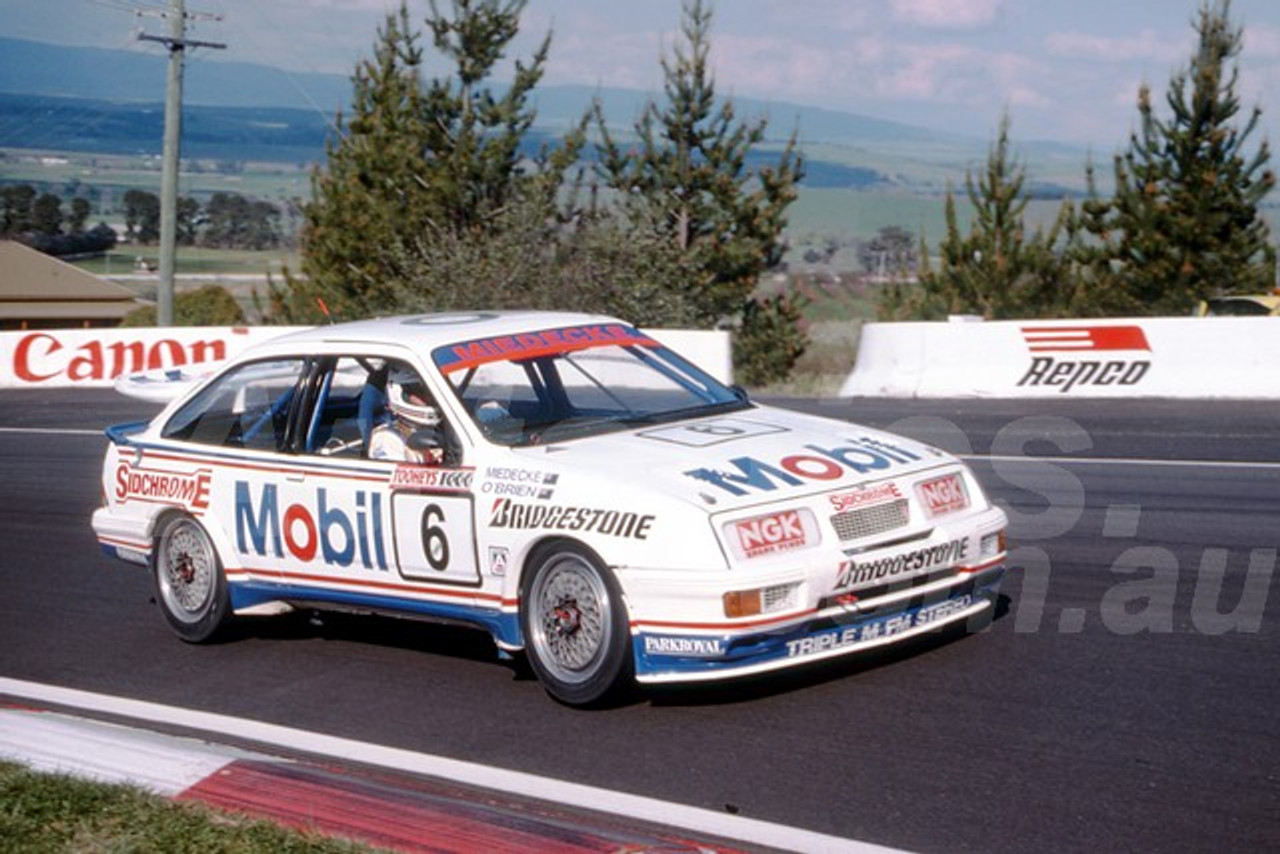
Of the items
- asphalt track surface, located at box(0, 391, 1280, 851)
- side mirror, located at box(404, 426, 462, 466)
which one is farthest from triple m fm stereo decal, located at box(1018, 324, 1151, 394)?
side mirror, located at box(404, 426, 462, 466)

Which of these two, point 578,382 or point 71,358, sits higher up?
point 578,382

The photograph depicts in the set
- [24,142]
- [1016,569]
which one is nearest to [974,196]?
[1016,569]

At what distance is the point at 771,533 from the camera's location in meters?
6.06

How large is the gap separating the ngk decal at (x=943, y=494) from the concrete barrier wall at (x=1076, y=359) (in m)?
12.4

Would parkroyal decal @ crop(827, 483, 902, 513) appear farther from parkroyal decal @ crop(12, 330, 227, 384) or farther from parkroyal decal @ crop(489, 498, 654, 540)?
parkroyal decal @ crop(12, 330, 227, 384)

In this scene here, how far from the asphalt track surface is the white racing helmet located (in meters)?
1.12

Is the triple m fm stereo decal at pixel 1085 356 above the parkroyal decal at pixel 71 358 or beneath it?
above

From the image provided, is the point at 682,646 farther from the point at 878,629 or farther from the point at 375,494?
the point at 375,494

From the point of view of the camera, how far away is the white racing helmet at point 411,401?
7223mm

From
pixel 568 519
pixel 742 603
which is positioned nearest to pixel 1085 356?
pixel 568 519

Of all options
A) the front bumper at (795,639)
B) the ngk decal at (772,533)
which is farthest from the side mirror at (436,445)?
the ngk decal at (772,533)

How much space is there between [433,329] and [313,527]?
3.55 feet

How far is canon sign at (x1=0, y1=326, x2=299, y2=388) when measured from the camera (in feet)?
88.0

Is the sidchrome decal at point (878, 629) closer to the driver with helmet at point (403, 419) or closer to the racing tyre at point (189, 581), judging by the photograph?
the driver with helmet at point (403, 419)
